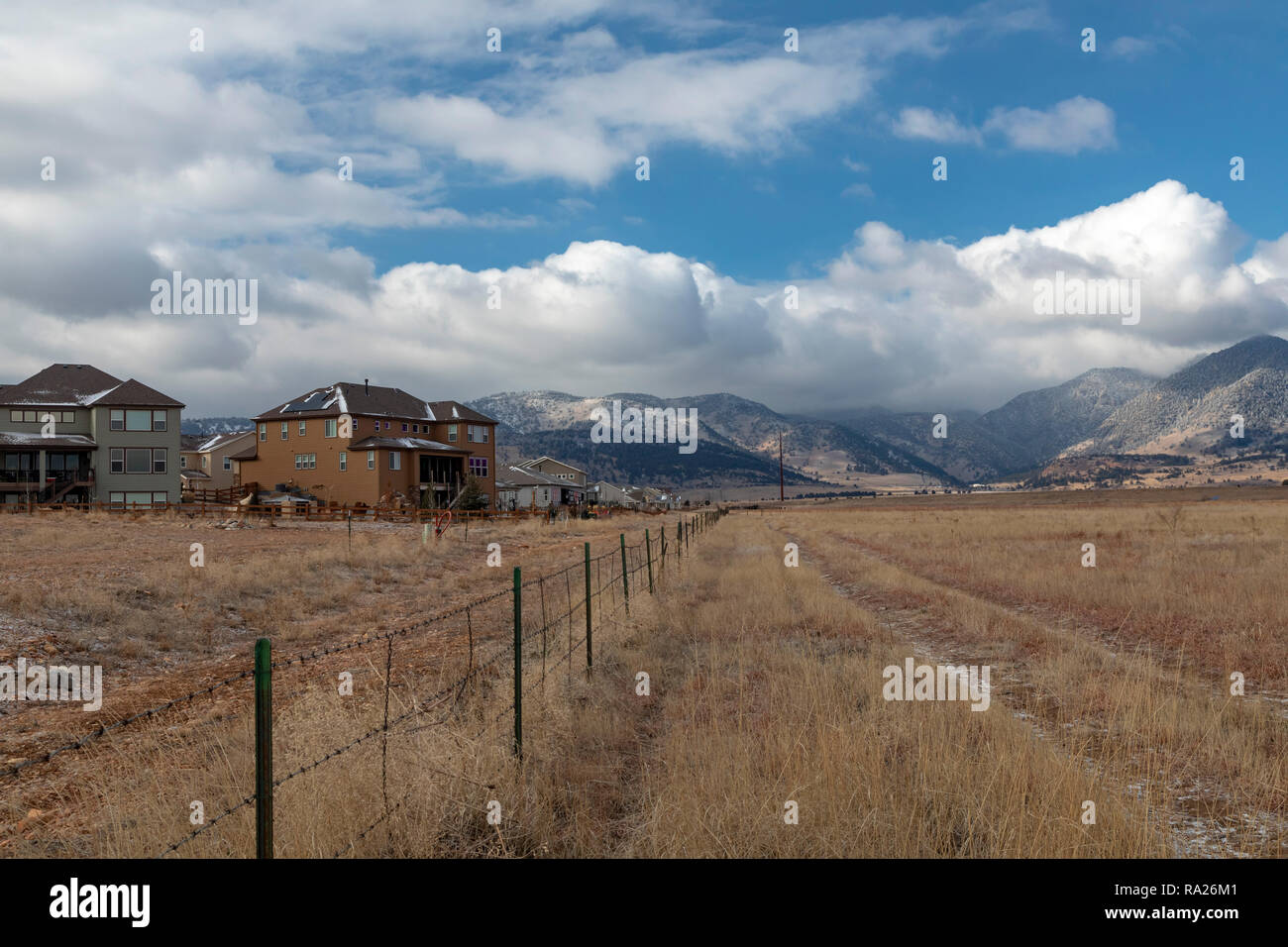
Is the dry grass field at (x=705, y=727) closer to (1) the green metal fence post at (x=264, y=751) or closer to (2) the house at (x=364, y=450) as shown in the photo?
(1) the green metal fence post at (x=264, y=751)

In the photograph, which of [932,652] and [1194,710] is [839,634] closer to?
[932,652]

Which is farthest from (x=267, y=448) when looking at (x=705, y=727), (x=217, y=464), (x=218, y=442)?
(x=705, y=727)

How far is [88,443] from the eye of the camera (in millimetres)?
54344

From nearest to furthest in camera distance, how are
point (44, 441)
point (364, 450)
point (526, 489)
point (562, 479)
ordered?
point (44, 441)
point (364, 450)
point (526, 489)
point (562, 479)

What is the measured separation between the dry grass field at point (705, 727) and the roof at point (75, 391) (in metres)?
43.4

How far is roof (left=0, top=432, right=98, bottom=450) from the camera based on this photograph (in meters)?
52.1

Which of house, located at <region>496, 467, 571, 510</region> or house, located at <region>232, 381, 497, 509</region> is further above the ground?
house, located at <region>232, 381, 497, 509</region>

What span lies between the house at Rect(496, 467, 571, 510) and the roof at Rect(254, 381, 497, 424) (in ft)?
59.0

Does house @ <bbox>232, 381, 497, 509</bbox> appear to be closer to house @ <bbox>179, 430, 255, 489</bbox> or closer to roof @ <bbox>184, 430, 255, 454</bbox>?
house @ <bbox>179, 430, 255, 489</bbox>

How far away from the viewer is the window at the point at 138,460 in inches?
2201

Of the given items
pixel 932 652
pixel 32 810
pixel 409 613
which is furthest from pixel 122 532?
pixel 932 652

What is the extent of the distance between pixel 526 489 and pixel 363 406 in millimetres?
28765

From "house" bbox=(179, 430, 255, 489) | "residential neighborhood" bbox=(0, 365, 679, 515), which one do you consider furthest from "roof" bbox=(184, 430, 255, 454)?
"residential neighborhood" bbox=(0, 365, 679, 515)

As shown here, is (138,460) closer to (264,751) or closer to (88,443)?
(88,443)
